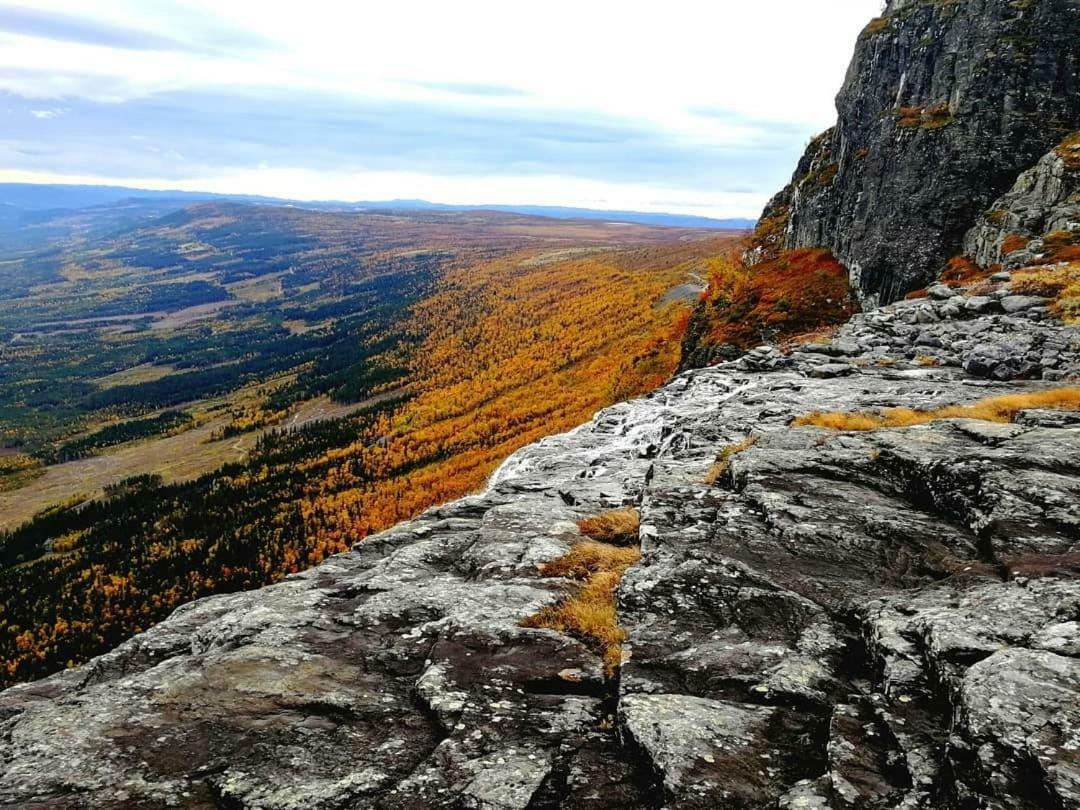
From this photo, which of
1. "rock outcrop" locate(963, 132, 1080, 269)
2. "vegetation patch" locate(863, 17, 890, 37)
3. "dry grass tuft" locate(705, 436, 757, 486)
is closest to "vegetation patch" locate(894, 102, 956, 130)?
"rock outcrop" locate(963, 132, 1080, 269)

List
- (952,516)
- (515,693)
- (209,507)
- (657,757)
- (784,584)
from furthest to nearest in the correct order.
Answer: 1. (209,507)
2. (952,516)
3. (784,584)
4. (515,693)
5. (657,757)

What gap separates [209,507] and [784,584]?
18706 centimetres

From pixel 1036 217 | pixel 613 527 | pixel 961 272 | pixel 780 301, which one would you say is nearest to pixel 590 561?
pixel 613 527

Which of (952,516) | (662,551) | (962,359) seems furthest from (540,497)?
(962,359)

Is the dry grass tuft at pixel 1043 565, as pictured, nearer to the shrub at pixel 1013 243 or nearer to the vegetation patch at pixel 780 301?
the shrub at pixel 1013 243

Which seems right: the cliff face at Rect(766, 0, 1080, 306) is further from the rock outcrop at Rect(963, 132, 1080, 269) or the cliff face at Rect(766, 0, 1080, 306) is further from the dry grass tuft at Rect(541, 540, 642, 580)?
the dry grass tuft at Rect(541, 540, 642, 580)

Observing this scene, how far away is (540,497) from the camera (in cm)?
2500

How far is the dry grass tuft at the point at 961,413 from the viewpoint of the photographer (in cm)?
2091

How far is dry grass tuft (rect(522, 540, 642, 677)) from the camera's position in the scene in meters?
13.2

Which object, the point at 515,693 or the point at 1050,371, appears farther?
the point at 1050,371

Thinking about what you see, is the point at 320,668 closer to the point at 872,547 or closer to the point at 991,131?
the point at 872,547

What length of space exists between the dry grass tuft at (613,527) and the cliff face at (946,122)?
2020 inches

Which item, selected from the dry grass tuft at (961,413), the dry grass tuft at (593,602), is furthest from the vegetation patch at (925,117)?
the dry grass tuft at (593,602)

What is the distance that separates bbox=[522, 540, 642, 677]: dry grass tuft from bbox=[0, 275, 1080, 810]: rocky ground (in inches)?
16.7
